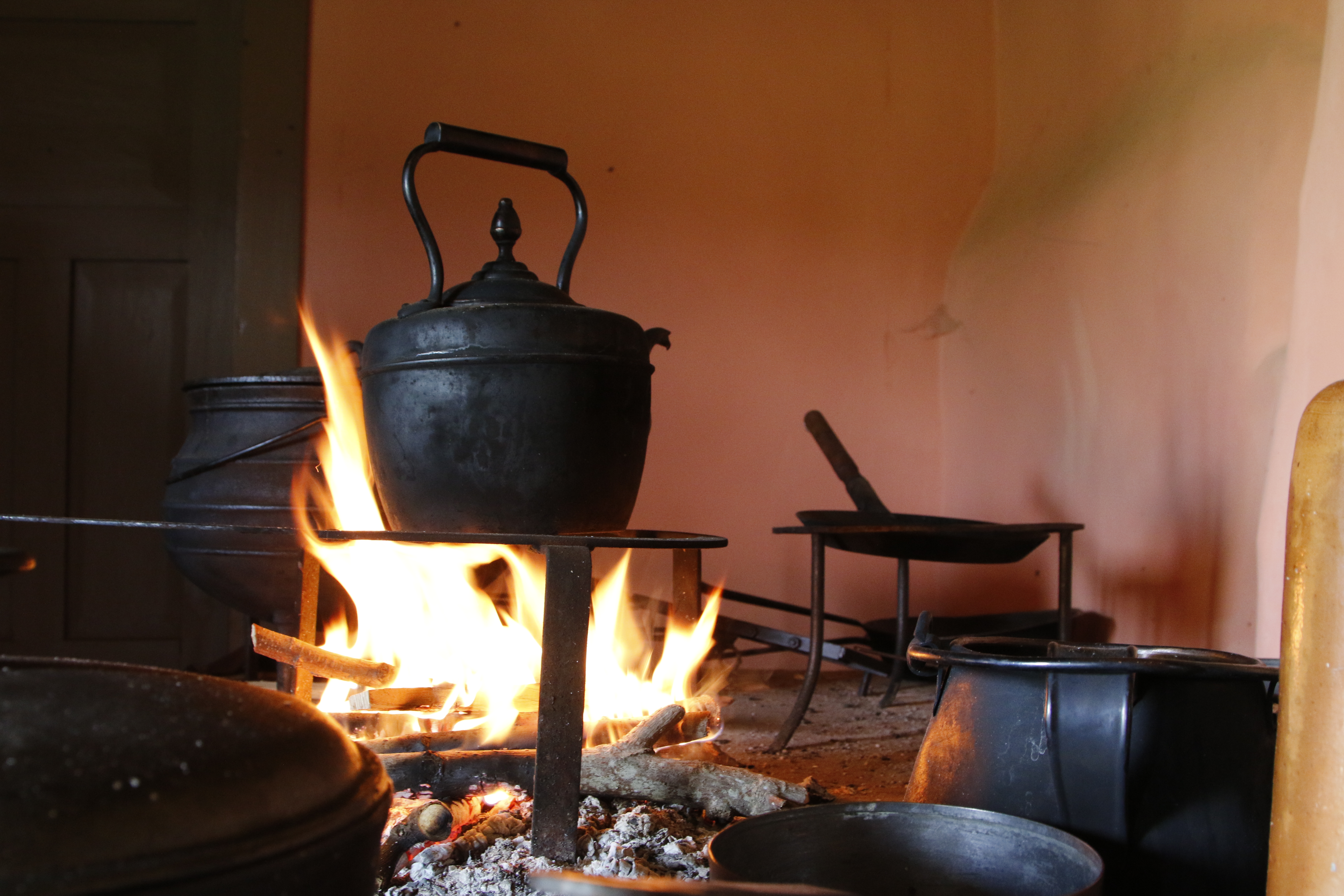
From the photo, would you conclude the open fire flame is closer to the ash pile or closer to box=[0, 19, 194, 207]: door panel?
the ash pile

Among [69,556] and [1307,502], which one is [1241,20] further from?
[69,556]

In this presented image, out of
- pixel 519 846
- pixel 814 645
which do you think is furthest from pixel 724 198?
pixel 519 846

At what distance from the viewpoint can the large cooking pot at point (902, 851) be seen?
1.09 meters

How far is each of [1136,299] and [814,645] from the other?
1.26m

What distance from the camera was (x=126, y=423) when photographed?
3.29 meters

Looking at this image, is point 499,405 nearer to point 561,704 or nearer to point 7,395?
point 561,704

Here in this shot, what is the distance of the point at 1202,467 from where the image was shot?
2.33 metres

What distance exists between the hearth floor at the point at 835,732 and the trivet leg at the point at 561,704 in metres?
0.53

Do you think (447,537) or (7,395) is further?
(7,395)

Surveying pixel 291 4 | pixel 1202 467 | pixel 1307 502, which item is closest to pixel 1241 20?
pixel 1202 467

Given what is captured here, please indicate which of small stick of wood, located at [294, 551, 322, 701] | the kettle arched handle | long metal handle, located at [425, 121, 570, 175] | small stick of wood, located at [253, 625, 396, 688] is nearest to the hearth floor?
small stick of wood, located at [253, 625, 396, 688]

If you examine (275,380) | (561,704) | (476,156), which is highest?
(476,156)

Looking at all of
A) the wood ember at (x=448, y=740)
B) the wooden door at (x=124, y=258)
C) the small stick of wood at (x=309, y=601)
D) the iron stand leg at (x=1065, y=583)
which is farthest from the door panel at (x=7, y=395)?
the iron stand leg at (x=1065, y=583)

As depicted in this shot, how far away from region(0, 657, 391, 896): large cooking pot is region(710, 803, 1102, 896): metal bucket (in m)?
0.49
